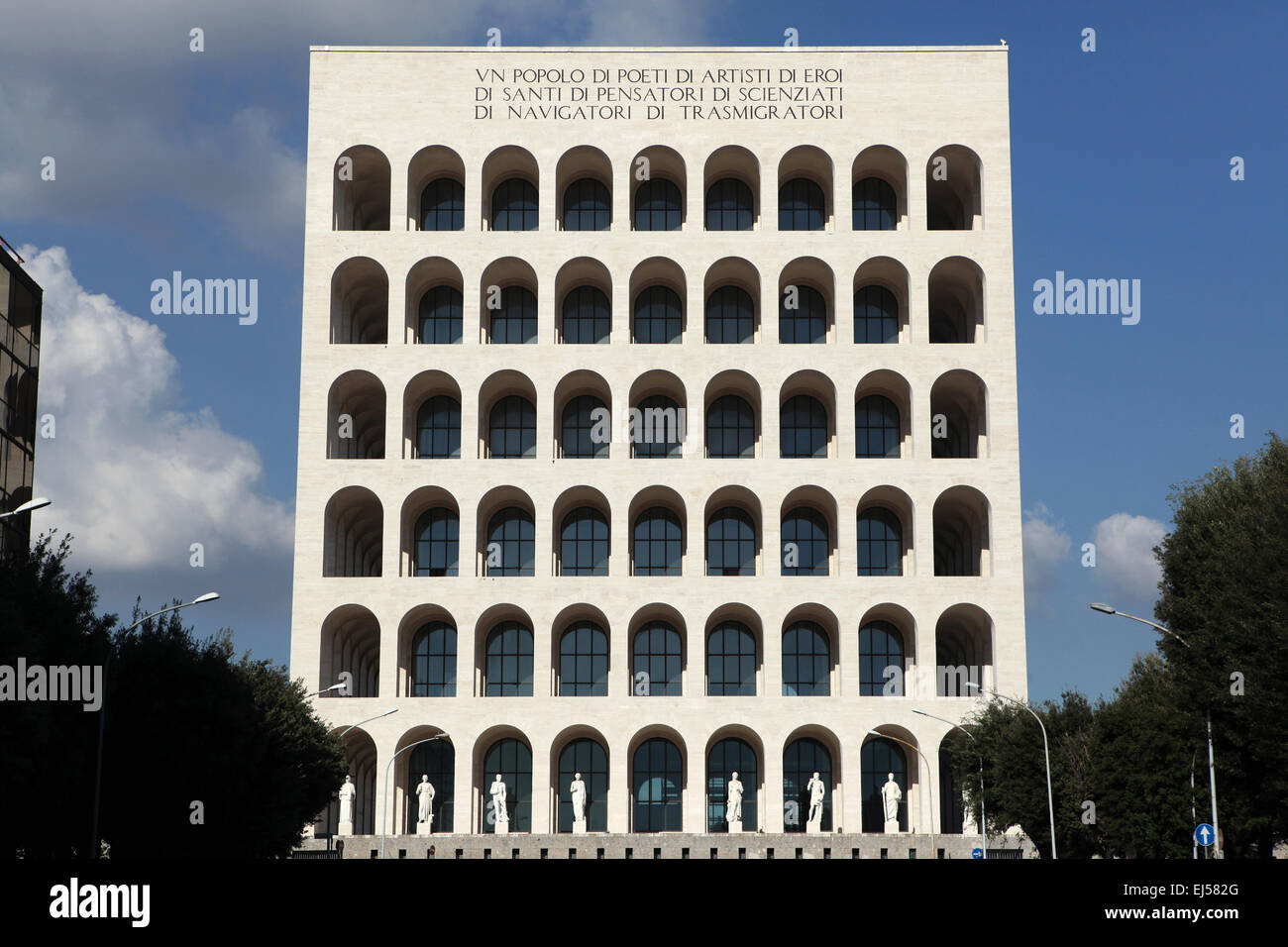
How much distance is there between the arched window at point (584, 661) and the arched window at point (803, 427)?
1192 cm

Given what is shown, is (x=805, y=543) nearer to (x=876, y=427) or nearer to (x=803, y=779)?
(x=876, y=427)

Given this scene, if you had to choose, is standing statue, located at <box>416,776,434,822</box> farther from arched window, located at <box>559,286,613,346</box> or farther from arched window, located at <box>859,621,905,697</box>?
arched window, located at <box>559,286,613,346</box>

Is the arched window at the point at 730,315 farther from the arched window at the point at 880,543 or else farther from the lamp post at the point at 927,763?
the lamp post at the point at 927,763

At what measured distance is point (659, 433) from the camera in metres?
69.0

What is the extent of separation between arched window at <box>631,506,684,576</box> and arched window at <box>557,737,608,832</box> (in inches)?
316

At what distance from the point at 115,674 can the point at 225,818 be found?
4981mm

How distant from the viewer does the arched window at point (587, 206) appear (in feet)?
236

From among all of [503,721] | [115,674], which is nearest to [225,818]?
[115,674]

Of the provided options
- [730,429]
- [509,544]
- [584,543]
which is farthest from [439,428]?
[730,429]

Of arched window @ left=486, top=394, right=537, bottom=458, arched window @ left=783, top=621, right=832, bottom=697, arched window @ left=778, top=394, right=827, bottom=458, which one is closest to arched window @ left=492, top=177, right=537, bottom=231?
arched window @ left=486, top=394, right=537, bottom=458

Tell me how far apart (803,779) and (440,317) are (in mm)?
26668

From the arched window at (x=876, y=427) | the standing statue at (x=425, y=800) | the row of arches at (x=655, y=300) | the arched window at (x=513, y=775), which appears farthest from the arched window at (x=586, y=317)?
the standing statue at (x=425, y=800)
